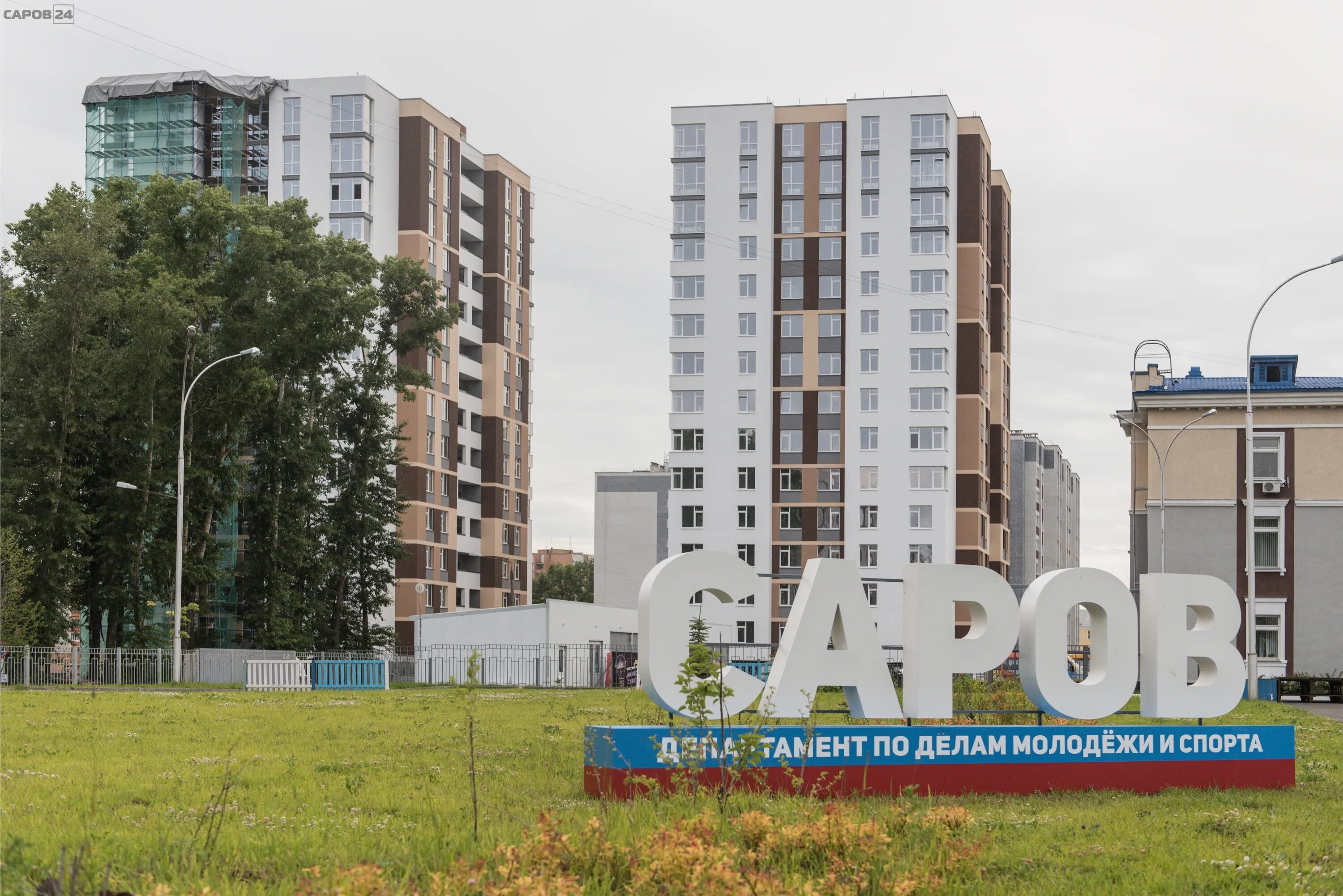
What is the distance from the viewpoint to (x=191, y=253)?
164 feet

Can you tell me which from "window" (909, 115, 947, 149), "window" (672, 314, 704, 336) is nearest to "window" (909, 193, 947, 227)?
"window" (909, 115, 947, 149)

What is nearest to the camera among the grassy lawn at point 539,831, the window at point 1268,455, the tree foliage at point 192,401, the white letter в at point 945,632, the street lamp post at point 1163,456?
the grassy lawn at point 539,831

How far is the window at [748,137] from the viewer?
8556cm

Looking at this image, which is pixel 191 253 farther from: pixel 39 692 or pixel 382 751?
pixel 382 751

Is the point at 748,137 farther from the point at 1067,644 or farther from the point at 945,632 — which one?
the point at 945,632

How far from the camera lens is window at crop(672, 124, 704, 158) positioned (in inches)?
3391

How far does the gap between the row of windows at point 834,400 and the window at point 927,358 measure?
0.38 m

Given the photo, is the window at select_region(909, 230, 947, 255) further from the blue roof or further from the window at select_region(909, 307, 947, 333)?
the blue roof

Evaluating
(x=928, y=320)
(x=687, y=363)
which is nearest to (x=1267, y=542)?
(x=928, y=320)

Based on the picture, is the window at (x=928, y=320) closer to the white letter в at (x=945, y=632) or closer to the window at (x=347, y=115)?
the window at (x=347, y=115)

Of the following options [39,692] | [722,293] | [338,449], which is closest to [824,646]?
[39,692]

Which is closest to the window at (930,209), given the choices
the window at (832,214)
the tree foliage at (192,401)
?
the window at (832,214)

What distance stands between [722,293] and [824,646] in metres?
71.6

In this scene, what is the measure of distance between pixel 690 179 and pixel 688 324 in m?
9.38
